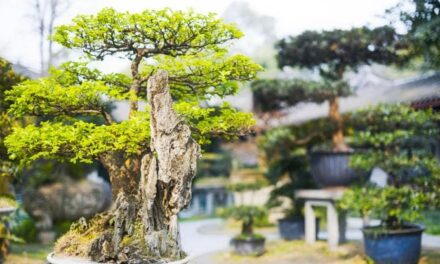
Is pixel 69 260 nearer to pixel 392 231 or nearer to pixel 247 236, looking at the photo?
pixel 392 231

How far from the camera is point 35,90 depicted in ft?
11.2

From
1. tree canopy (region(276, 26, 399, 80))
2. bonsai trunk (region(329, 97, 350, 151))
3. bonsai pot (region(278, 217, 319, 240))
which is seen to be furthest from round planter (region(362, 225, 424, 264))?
bonsai pot (region(278, 217, 319, 240))

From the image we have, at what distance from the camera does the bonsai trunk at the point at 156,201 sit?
10.3 feet

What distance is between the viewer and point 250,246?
727 cm

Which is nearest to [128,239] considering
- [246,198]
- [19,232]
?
[19,232]

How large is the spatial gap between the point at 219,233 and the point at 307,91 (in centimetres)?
438

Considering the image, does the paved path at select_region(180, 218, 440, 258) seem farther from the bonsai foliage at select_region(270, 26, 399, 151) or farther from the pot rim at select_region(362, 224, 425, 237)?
the bonsai foliage at select_region(270, 26, 399, 151)

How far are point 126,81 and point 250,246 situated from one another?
419cm

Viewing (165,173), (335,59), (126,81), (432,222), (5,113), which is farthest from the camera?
(432,222)

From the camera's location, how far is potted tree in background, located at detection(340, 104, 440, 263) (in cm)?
541

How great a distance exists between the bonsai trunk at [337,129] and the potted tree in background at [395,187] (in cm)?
135

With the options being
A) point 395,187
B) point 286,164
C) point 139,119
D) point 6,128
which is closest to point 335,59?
point 286,164

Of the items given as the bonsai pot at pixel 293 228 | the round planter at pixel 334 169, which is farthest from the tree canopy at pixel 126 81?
the bonsai pot at pixel 293 228

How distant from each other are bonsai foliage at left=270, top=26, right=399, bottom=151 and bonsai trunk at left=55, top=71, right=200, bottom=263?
4410 mm
